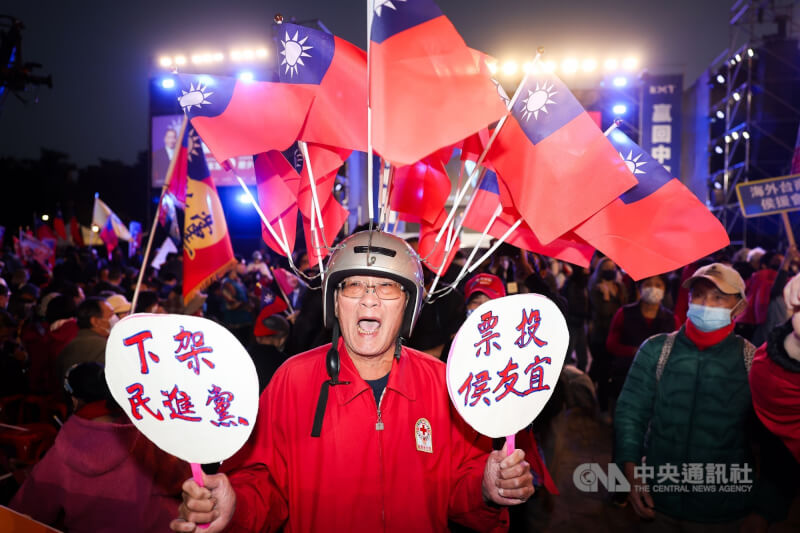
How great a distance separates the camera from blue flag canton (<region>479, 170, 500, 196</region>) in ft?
9.74

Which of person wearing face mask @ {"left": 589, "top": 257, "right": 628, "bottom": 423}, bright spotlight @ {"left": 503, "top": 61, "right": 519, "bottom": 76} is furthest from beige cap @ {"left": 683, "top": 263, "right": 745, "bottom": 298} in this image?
bright spotlight @ {"left": 503, "top": 61, "right": 519, "bottom": 76}

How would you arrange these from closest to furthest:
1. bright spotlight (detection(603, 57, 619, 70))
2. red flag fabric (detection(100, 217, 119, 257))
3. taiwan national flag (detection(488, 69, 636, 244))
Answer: taiwan national flag (detection(488, 69, 636, 244)), red flag fabric (detection(100, 217, 119, 257)), bright spotlight (detection(603, 57, 619, 70))

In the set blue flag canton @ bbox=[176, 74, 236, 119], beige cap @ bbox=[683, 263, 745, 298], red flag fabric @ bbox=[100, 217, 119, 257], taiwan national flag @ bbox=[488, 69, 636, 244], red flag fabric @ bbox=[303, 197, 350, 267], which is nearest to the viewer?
taiwan national flag @ bbox=[488, 69, 636, 244]

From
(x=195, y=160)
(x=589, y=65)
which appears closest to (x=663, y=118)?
(x=589, y=65)

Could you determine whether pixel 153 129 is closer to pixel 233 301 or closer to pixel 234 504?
pixel 233 301

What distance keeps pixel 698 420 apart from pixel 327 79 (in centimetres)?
302

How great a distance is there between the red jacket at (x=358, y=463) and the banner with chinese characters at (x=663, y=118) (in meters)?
24.5

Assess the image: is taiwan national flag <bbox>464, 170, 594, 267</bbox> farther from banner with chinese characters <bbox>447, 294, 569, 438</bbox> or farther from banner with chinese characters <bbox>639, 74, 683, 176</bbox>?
banner with chinese characters <bbox>639, 74, 683, 176</bbox>

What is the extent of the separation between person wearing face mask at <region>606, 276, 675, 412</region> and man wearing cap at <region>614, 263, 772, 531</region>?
2200mm

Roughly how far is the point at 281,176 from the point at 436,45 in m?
1.27

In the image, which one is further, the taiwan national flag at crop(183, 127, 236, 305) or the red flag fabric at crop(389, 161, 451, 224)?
the taiwan national flag at crop(183, 127, 236, 305)

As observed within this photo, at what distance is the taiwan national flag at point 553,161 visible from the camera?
234 centimetres

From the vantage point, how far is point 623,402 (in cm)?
371

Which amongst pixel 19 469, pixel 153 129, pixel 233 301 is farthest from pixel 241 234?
pixel 19 469
